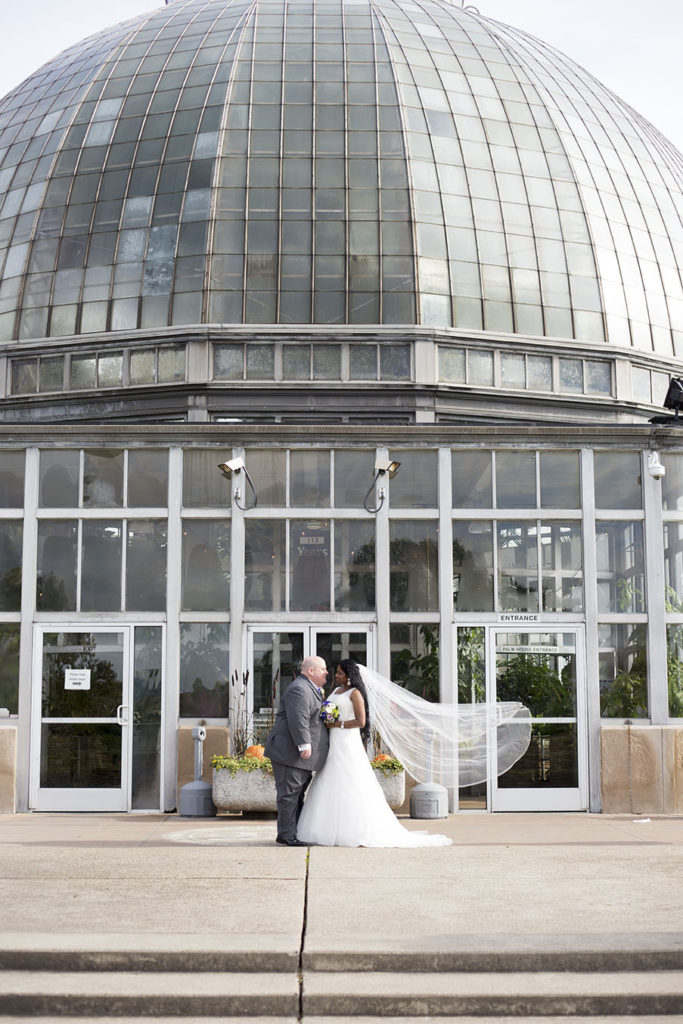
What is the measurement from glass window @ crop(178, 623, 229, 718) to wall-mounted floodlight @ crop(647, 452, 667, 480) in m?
6.53

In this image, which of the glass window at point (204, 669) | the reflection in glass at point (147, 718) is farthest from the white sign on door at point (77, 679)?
the glass window at point (204, 669)

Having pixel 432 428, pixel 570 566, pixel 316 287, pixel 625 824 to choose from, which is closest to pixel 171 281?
pixel 316 287

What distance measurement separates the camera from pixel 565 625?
19.6 metres

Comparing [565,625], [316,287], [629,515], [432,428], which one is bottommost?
[565,625]

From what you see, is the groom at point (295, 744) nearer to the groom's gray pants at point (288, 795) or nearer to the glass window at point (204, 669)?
the groom's gray pants at point (288, 795)

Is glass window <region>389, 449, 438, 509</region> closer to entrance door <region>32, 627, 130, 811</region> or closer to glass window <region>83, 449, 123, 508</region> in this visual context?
glass window <region>83, 449, 123, 508</region>

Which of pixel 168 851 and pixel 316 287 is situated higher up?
pixel 316 287

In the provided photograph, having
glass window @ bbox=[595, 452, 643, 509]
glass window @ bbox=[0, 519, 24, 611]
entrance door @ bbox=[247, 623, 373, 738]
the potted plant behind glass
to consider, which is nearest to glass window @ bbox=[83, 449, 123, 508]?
glass window @ bbox=[0, 519, 24, 611]

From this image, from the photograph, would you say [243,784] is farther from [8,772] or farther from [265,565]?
[8,772]

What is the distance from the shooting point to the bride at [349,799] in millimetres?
14250

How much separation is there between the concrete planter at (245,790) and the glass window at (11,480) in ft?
16.9

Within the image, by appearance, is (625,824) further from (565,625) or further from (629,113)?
(629,113)

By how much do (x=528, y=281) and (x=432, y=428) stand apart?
9.11 m

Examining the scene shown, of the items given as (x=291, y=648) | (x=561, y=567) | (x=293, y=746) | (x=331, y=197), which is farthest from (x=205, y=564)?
(x=331, y=197)
